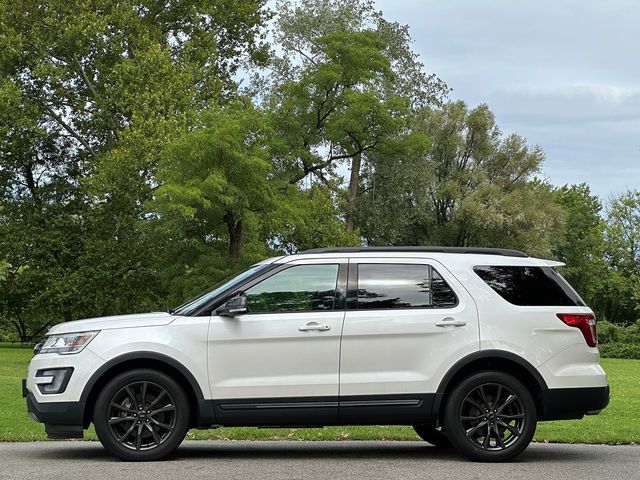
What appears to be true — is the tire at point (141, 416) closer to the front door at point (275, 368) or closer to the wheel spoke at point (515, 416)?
the front door at point (275, 368)

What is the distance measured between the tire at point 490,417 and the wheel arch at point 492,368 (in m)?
0.08

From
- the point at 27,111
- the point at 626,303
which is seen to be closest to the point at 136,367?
the point at 27,111

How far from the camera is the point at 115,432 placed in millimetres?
8492

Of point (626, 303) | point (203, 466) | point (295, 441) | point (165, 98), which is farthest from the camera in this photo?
point (626, 303)

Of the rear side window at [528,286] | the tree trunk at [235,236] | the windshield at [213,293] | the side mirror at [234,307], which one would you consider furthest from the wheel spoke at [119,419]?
the tree trunk at [235,236]

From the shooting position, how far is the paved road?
7.76 m

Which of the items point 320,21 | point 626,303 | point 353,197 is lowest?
point 626,303

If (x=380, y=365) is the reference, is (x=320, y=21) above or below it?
above

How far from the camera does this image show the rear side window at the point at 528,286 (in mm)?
8992

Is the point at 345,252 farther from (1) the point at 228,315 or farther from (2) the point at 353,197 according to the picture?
(2) the point at 353,197

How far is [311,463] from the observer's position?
848cm

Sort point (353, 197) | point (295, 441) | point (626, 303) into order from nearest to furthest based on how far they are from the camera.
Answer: point (295, 441)
point (353, 197)
point (626, 303)

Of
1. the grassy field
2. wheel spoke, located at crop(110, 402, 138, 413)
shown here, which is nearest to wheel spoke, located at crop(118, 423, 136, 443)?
wheel spoke, located at crop(110, 402, 138, 413)

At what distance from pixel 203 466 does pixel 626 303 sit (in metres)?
72.6
